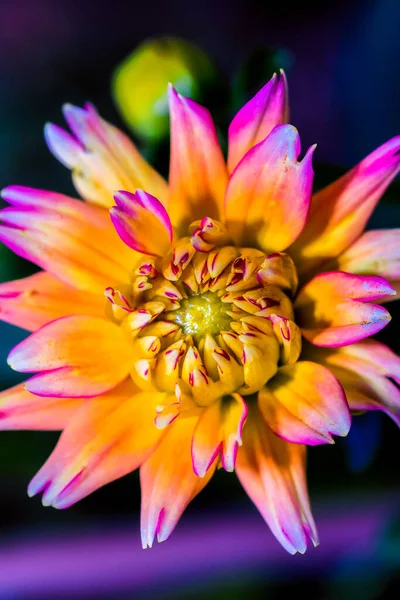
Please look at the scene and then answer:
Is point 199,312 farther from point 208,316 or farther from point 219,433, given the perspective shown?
point 219,433

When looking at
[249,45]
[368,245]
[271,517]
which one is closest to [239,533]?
[271,517]

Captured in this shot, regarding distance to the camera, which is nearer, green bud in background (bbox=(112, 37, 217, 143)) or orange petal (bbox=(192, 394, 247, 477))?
orange petal (bbox=(192, 394, 247, 477))

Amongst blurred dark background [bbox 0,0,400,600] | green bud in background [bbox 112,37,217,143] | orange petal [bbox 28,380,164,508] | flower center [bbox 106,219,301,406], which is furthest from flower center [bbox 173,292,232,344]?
green bud in background [bbox 112,37,217,143]

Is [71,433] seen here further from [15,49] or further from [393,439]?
[15,49]

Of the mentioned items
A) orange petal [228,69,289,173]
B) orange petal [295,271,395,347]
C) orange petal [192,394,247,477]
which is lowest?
Answer: orange petal [192,394,247,477]

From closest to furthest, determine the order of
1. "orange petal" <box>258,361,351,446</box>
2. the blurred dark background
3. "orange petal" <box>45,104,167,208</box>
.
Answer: "orange petal" <box>258,361,351,446</box> < "orange petal" <box>45,104,167,208</box> < the blurred dark background

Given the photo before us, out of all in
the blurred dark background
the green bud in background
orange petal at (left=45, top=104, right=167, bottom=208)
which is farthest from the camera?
the blurred dark background

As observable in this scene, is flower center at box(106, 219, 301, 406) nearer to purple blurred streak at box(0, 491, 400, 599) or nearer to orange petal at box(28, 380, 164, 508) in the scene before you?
orange petal at box(28, 380, 164, 508)

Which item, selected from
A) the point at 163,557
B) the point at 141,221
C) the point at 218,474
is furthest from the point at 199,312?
the point at 163,557
